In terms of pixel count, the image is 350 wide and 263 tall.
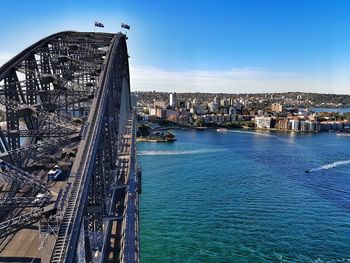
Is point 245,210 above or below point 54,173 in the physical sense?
below

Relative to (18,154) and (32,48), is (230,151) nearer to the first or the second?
(32,48)

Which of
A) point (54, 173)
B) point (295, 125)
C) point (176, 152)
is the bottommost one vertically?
point (176, 152)

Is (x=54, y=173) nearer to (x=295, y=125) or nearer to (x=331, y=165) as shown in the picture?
(x=331, y=165)

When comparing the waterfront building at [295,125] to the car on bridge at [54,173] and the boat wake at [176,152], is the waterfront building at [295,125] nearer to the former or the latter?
the boat wake at [176,152]

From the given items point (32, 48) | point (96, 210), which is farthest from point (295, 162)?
point (96, 210)

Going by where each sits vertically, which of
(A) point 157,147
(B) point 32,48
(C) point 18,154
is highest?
(B) point 32,48

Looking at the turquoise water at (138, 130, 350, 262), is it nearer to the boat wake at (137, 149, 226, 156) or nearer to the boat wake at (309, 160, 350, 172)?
the boat wake at (309, 160, 350, 172)

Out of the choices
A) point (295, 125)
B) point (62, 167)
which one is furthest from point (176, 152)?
point (295, 125)
